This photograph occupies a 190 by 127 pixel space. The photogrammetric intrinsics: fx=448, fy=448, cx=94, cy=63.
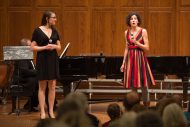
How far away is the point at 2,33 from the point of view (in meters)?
10.6

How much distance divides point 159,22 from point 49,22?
4.79 meters

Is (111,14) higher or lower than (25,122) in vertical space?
higher

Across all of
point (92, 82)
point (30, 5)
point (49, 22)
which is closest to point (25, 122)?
point (49, 22)

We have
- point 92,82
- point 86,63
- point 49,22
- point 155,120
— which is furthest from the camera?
point 92,82

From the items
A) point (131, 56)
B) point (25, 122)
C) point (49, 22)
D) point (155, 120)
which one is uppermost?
point (49, 22)

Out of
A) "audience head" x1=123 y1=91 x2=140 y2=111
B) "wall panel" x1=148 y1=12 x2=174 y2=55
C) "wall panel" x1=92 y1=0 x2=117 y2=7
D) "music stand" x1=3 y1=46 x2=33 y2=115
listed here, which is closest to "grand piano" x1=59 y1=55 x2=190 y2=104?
"music stand" x1=3 y1=46 x2=33 y2=115

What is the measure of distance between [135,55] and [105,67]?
128 cm

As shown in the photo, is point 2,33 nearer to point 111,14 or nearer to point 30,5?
point 30,5

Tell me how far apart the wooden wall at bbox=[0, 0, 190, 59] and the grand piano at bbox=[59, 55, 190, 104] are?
271 centimetres

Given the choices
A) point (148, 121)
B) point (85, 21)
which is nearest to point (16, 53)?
point (85, 21)

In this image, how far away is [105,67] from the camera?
7.66m

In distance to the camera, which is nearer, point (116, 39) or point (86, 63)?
point (86, 63)

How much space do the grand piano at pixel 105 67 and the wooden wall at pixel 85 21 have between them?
2.71 meters

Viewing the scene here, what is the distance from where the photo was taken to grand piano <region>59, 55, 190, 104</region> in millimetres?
7336
